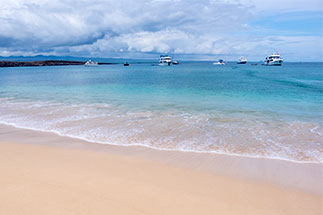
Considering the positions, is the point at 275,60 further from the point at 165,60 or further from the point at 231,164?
the point at 231,164

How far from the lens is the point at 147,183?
5.28 m

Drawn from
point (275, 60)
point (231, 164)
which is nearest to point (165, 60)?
point (275, 60)

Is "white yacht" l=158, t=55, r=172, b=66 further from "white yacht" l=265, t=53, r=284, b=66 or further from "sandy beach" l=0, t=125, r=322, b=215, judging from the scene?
"sandy beach" l=0, t=125, r=322, b=215

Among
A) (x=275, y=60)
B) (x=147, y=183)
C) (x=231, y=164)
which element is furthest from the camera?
(x=275, y=60)

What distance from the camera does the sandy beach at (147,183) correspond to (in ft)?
14.2

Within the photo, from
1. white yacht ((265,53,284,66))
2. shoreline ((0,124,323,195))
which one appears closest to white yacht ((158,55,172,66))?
white yacht ((265,53,284,66))

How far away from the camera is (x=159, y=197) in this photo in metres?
4.66

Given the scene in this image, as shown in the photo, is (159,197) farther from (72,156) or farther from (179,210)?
(72,156)

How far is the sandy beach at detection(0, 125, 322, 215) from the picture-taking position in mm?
4340

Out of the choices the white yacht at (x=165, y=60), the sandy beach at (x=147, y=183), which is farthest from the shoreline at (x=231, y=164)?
the white yacht at (x=165, y=60)

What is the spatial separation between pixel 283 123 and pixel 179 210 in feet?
30.2

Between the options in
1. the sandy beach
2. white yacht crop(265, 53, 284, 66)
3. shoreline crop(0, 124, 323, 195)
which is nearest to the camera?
the sandy beach

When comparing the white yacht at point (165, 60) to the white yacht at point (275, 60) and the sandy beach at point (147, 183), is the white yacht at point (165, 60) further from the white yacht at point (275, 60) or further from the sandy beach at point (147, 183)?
the sandy beach at point (147, 183)

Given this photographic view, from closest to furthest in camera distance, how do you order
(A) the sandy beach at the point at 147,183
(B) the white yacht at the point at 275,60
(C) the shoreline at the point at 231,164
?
(A) the sandy beach at the point at 147,183
(C) the shoreline at the point at 231,164
(B) the white yacht at the point at 275,60
